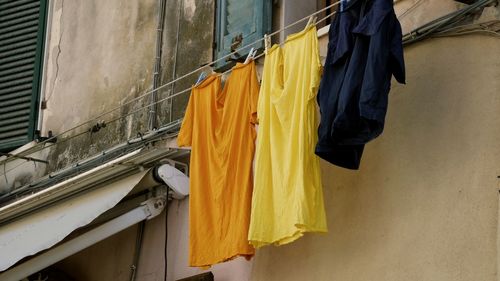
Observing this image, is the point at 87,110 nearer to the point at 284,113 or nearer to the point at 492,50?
the point at 284,113

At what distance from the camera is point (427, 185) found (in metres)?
5.89

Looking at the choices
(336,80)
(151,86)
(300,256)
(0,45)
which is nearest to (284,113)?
(336,80)

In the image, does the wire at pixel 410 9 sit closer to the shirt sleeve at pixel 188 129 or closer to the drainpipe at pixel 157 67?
the shirt sleeve at pixel 188 129

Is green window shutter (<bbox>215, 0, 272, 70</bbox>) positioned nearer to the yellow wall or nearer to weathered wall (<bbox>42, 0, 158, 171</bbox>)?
weathered wall (<bbox>42, 0, 158, 171</bbox>)

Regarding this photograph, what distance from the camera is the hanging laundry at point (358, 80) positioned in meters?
5.58

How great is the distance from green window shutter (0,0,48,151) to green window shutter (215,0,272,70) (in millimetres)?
2399

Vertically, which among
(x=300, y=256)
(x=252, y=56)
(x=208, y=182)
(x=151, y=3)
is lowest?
(x=300, y=256)

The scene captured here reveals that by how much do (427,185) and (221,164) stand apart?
149 centimetres

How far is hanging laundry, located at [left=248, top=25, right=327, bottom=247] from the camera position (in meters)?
5.95

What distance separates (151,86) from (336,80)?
2.91 m

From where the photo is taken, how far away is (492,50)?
5840 millimetres

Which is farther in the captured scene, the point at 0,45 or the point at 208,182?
the point at 0,45

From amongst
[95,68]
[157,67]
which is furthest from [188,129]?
[95,68]

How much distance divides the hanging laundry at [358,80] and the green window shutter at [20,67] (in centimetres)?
435
